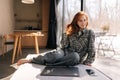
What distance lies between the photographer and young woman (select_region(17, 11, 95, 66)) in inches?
96.8

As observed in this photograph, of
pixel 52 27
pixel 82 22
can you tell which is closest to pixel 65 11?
pixel 52 27

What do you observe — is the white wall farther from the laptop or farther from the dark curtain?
the laptop

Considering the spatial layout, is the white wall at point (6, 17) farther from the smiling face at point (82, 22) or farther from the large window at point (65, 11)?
the smiling face at point (82, 22)

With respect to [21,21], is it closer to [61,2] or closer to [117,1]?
[61,2]

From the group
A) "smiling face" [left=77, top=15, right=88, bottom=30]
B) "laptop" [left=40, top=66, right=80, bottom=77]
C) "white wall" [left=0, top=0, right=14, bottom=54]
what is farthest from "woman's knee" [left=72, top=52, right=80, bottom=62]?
"white wall" [left=0, top=0, right=14, bottom=54]

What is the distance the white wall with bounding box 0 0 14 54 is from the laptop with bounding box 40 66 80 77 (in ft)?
11.7

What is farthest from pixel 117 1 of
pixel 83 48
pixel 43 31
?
pixel 83 48

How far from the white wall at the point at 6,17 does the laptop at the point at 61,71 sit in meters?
3.57

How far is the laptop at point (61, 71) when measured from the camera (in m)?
2.09

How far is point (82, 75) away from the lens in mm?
2102

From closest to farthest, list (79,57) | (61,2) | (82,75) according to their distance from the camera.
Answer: (82,75)
(79,57)
(61,2)

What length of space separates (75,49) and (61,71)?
1.72ft

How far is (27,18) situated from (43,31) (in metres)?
0.88

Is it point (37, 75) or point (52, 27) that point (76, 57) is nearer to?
point (37, 75)
